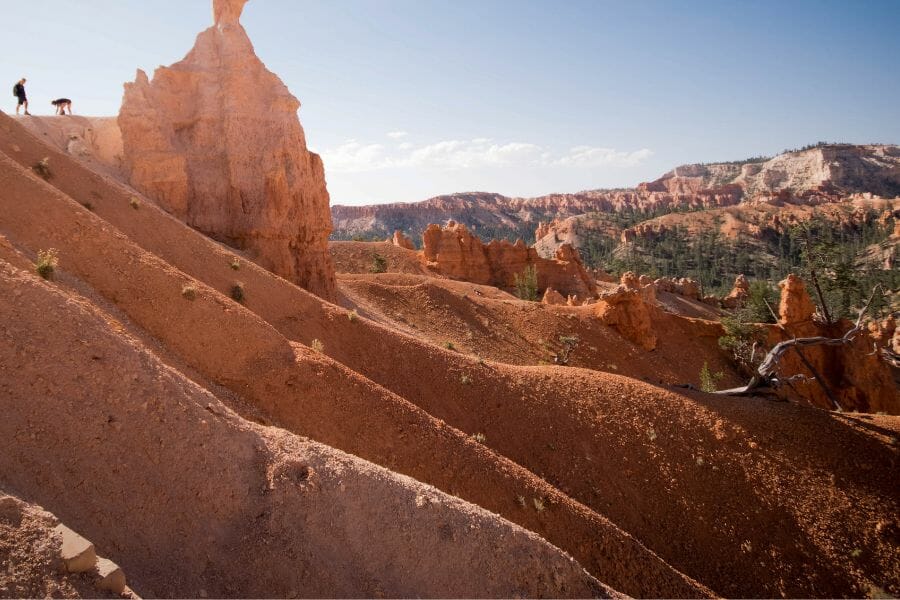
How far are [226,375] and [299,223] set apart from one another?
528 inches

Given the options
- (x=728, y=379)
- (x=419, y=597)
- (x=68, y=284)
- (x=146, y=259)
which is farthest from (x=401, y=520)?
(x=728, y=379)

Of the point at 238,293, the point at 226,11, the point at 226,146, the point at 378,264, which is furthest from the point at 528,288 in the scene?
the point at 238,293

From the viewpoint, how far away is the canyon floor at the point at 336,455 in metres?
4.83

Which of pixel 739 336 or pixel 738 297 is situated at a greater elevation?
pixel 739 336

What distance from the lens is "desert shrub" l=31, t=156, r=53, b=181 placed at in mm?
12586

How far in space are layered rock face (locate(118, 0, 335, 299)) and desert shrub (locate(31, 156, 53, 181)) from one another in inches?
225

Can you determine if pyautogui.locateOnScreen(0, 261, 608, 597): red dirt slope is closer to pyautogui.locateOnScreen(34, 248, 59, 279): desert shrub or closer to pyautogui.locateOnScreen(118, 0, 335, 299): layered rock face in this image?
pyautogui.locateOnScreen(34, 248, 59, 279): desert shrub

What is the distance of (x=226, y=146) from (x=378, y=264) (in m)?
25.2

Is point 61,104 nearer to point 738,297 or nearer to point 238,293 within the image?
point 238,293

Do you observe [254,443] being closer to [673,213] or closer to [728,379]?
[728,379]

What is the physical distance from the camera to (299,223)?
2153cm

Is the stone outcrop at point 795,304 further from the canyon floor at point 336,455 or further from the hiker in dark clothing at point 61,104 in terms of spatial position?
the hiker in dark clothing at point 61,104

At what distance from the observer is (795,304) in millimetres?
29375

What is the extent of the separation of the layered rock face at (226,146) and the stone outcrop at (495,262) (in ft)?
98.9
